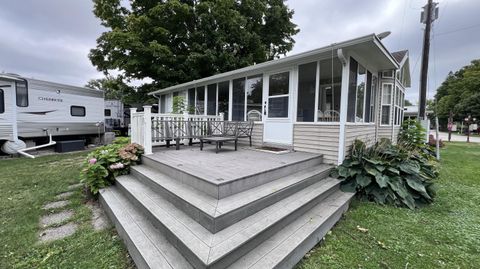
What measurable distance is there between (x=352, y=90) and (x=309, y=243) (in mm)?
3885

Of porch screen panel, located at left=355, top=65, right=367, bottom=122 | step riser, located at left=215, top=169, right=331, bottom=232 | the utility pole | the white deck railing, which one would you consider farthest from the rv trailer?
the utility pole

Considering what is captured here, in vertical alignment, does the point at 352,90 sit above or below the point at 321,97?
above

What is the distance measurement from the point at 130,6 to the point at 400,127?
643 inches

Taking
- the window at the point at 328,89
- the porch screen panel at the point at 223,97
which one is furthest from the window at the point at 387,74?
the porch screen panel at the point at 223,97

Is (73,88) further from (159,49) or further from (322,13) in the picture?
(322,13)

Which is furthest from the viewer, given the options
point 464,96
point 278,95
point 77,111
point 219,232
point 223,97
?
point 464,96

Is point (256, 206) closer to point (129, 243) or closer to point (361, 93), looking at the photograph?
point (129, 243)

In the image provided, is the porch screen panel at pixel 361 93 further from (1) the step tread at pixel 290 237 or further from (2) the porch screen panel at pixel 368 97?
(1) the step tread at pixel 290 237

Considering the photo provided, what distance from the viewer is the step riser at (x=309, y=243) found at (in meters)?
1.93

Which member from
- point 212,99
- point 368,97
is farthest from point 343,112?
point 212,99

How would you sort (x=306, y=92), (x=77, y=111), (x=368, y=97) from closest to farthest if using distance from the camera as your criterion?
(x=306, y=92)
(x=368, y=97)
(x=77, y=111)

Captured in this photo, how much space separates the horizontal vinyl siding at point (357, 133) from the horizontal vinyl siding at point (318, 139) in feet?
0.81

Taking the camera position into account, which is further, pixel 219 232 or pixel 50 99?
pixel 50 99

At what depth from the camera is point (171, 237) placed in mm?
2045
